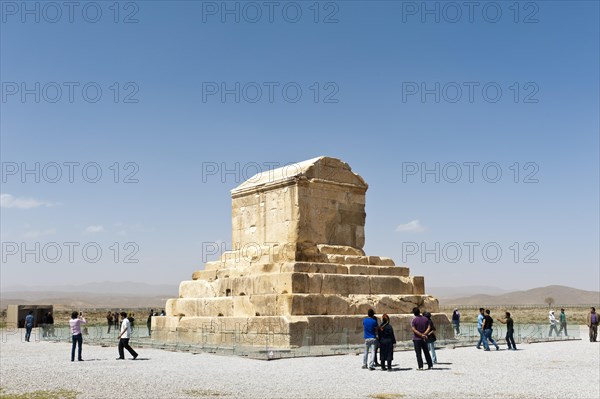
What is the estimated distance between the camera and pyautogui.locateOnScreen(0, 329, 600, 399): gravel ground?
996cm

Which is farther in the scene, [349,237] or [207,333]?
[349,237]

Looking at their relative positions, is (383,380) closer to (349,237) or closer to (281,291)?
(281,291)

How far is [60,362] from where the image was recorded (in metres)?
14.9

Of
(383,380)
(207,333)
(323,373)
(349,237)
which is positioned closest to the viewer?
(383,380)

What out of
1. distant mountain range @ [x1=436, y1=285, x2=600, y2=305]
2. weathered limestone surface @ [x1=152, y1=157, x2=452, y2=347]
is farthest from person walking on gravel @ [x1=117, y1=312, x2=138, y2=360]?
distant mountain range @ [x1=436, y1=285, x2=600, y2=305]

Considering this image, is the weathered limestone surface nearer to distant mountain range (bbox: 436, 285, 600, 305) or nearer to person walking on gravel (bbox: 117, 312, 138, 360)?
person walking on gravel (bbox: 117, 312, 138, 360)

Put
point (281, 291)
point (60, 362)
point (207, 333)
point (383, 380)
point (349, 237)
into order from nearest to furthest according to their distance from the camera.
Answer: point (383, 380) → point (60, 362) → point (281, 291) → point (207, 333) → point (349, 237)

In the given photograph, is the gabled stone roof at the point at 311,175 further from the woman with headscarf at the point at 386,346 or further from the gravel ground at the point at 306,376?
the woman with headscarf at the point at 386,346

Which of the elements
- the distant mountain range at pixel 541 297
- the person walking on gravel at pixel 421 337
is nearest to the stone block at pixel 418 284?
the person walking on gravel at pixel 421 337

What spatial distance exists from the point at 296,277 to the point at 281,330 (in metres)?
1.59

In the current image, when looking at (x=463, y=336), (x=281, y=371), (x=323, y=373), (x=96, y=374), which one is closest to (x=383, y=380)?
(x=323, y=373)

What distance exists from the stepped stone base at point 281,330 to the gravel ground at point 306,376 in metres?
1.53

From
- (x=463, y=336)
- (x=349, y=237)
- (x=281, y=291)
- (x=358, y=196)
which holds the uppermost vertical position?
(x=358, y=196)

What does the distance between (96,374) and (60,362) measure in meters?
3.20
